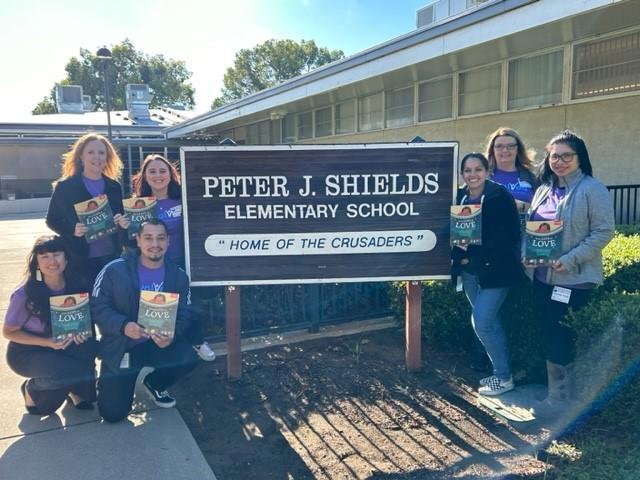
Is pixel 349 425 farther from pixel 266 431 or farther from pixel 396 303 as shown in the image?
pixel 396 303

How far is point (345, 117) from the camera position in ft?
46.2

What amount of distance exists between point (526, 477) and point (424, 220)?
191 cm

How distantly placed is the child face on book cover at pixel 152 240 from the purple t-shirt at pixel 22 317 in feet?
2.52

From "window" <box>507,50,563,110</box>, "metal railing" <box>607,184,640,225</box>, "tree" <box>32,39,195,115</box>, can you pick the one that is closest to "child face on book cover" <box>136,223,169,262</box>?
"metal railing" <box>607,184,640,225</box>

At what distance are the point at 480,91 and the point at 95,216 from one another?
8134 mm

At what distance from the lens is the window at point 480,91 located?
948cm

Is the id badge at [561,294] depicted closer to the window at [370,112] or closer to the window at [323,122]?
the window at [370,112]

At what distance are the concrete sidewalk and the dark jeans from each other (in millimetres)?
2218

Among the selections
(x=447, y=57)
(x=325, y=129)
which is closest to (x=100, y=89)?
(x=325, y=129)

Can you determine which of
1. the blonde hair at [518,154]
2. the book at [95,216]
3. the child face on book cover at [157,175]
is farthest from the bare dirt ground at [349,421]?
the blonde hair at [518,154]

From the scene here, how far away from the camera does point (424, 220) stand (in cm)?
395

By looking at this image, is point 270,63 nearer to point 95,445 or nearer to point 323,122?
point 323,122

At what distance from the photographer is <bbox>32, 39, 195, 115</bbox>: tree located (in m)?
59.0

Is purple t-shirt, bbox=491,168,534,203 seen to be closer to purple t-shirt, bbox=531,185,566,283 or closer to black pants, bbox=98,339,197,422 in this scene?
purple t-shirt, bbox=531,185,566,283
